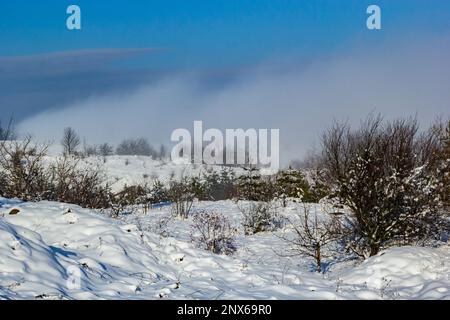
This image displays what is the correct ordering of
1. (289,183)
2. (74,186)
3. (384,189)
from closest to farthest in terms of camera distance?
1. (384,189)
2. (74,186)
3. (289,183)

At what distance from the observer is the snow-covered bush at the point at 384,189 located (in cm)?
1182

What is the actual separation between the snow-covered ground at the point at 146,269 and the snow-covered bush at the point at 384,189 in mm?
978

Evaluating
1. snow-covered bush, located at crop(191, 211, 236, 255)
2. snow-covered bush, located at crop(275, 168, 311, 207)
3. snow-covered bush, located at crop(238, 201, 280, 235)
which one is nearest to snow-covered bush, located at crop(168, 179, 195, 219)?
snow-covered bush, located at crop(238, 201, 280, 235)

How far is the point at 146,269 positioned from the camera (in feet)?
29.5

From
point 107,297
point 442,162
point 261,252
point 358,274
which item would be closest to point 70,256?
point 107,297

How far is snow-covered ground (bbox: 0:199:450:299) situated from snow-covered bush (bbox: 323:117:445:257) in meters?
0.98

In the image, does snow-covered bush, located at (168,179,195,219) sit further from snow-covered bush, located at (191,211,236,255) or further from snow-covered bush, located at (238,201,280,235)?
snow-covered bush, located at (191,211,236,255)

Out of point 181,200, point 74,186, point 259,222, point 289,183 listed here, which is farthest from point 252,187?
point 74,186

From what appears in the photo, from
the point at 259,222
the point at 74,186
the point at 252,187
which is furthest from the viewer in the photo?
the point at 252,187

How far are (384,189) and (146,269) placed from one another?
6431 millimetres

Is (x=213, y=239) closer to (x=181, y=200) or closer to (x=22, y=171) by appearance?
(x=181, y=200)

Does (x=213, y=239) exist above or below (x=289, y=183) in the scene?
below
